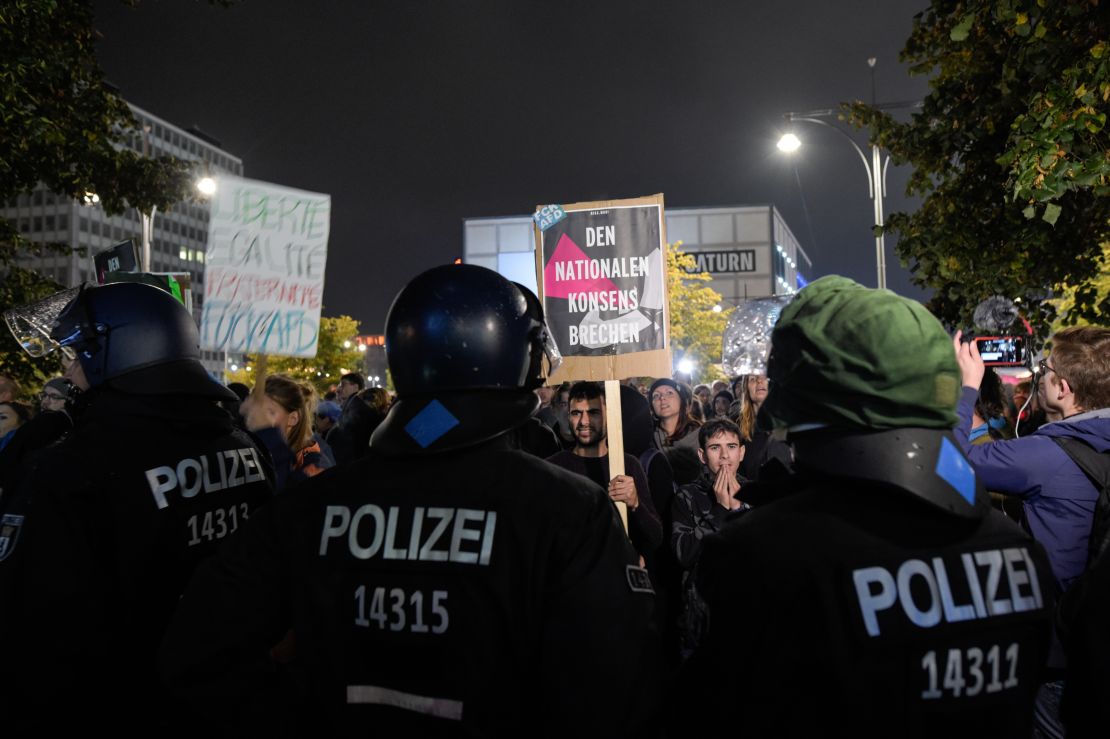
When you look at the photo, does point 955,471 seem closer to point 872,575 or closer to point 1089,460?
point 872,575

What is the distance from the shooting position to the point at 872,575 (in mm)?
1544

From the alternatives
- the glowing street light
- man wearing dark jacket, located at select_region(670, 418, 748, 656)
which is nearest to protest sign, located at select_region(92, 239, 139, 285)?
man wearing dark jacket, located at select_region(670, 418, 748, 656)

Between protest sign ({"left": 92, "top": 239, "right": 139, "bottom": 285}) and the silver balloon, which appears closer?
the silver balloon

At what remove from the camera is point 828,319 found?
5.67 ft

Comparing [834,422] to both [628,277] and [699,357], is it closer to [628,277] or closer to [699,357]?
[628,277]

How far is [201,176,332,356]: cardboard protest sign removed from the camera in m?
3.91

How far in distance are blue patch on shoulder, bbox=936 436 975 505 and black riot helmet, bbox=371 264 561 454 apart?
0.94 metres

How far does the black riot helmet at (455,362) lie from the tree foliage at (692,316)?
137ft

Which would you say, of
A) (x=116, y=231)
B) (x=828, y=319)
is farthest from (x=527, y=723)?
(x=116, y=231)

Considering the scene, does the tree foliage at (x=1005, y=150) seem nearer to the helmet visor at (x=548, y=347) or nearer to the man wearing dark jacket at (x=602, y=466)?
the man wearing dark jacket at (x=602, y=466)

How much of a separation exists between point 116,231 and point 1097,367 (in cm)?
14524

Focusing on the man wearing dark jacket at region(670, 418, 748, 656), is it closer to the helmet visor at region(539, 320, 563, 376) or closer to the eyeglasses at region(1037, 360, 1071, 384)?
the eyeglasses at region(1037, 360, 1071, 384)

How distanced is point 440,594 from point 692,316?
4684 cm

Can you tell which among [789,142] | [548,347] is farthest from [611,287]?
[789,142]
